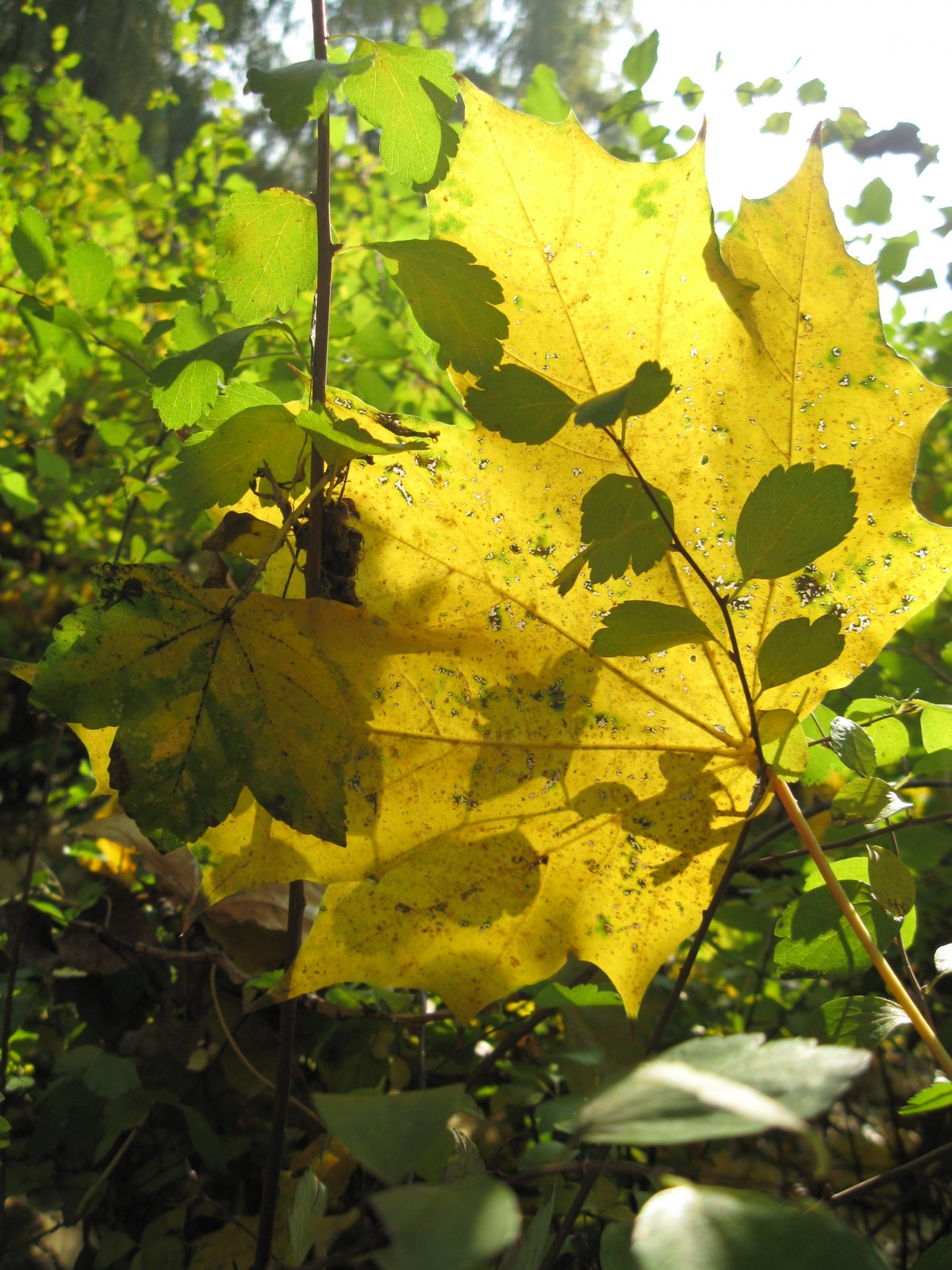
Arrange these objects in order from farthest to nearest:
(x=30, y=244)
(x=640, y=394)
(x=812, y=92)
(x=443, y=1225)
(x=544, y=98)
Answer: (x=544, y=98) → (x=812, y=92) → (x=30, y=244) → (x=640, y=394) → (x=443, y=1225)

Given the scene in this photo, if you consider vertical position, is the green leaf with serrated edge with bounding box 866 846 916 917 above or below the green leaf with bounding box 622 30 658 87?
below

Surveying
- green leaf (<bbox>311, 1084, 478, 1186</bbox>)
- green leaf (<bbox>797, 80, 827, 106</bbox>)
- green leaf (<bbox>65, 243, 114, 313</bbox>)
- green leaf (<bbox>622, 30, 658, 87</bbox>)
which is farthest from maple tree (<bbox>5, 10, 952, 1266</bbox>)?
green leaf (<bbox>622, 30, 658, 87</bbox>)

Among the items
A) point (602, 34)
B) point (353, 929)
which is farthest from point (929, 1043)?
point (602, 34)

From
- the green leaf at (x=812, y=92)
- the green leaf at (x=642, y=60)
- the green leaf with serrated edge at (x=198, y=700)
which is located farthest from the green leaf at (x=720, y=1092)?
the green leaf at (x=642, y=60)

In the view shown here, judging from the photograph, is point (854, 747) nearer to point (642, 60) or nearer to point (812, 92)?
point (812, 92)

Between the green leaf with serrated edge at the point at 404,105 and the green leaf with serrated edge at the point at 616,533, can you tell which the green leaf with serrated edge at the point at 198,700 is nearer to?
the green leaf with serrated edge at the point at 616,533

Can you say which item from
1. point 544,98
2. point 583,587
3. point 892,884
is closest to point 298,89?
point 583,587

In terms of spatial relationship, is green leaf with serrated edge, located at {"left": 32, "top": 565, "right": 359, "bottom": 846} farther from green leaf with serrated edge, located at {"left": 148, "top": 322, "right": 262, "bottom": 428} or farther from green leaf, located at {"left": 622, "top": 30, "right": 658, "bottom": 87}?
green leaf, located at {"left": 622, "top": 30, "right": 658, "bottom": 87}
